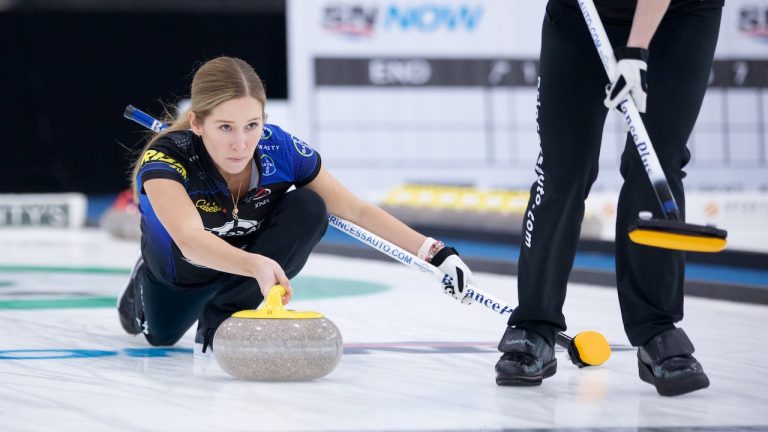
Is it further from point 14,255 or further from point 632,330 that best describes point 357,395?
point 14,255

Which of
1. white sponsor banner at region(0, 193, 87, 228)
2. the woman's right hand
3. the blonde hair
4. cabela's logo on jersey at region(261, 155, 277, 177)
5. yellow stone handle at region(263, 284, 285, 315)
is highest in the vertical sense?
the blonde hair

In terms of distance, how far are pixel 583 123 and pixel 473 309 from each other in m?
1.40

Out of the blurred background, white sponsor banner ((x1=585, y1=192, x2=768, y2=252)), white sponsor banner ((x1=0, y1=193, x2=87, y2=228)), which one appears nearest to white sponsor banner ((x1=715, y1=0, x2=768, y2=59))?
the blurred background

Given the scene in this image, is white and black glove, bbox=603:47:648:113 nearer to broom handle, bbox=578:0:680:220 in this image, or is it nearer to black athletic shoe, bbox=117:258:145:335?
broom handle, bbox=578:0:680:220

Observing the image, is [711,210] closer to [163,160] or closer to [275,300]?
[163,160]

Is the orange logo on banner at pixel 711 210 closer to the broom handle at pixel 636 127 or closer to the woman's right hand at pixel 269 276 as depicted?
the broom handle at pixel 636 127

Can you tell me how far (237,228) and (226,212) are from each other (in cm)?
7

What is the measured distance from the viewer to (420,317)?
10.8ft

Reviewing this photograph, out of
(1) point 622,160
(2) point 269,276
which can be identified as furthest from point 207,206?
(1) point 622,160

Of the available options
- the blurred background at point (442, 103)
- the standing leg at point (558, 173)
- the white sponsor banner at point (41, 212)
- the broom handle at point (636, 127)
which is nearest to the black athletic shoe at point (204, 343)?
the standing leg at point (558, 173)

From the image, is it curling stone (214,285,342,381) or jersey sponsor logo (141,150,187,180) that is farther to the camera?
jersey sponsor logo (141,150,187,180)

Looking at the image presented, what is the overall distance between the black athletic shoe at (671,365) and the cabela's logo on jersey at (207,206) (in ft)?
2.89

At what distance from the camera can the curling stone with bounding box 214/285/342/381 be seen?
6.81 ft

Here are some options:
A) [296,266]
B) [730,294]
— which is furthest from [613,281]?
[296,266]
